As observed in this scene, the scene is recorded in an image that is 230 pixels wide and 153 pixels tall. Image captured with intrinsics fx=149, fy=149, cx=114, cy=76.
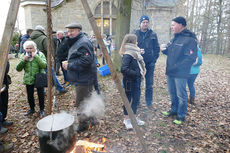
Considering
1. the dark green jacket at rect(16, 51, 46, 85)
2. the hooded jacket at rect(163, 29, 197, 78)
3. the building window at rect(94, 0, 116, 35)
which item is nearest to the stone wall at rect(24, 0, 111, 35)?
the building window at rect(94, 0, 116, 35)

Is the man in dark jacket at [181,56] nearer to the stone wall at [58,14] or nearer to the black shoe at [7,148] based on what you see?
the black shoe at [7,148]

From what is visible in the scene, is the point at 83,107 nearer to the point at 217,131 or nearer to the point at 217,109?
the point at 217,131

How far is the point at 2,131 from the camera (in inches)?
139

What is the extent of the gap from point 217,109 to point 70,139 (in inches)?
182

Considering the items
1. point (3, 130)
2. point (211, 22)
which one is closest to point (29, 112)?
point (3, 130)

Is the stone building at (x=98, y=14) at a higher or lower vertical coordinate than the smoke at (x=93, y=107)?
higher

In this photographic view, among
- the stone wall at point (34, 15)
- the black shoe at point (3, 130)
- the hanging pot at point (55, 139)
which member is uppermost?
the stone wall at point (34, 15)

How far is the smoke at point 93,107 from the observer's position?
3.45 metres

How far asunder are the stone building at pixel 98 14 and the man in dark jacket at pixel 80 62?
1103 cm

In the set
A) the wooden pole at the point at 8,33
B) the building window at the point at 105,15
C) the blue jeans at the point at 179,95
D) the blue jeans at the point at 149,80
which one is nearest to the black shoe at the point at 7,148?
the wooden pole at the point at 8,33

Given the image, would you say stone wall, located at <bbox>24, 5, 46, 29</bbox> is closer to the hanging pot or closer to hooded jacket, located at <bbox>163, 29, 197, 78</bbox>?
hooded jacket, located at <bbox>163, 29, 197, 78</bbox>

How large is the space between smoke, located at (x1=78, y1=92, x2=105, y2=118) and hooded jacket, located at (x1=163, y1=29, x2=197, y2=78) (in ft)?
7.04

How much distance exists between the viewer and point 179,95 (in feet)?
12.1

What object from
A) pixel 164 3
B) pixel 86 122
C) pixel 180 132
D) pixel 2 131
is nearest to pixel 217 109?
pixel 180 132
